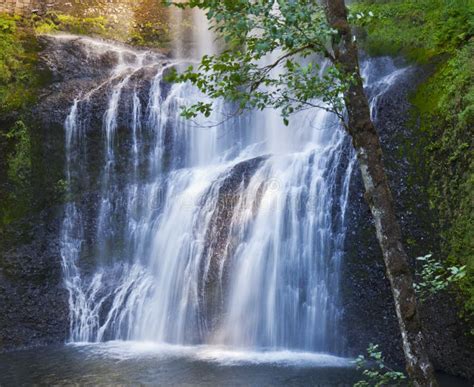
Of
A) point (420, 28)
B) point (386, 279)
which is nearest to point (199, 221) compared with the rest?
point (386, 279)

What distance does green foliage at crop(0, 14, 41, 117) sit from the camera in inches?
572

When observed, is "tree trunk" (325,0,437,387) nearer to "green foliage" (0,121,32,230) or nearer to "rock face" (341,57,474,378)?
"rock face" (341,57,474,378)

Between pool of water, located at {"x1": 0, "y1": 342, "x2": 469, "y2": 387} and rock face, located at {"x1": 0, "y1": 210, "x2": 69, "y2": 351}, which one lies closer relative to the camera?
pool of water, located at {"x1": 0, "y1": 342, "x2": 469, "y2": 387}

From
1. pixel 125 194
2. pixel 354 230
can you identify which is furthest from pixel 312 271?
pixel 125 194

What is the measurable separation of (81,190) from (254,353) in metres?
6.40

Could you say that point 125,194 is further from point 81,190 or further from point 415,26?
point 415,26

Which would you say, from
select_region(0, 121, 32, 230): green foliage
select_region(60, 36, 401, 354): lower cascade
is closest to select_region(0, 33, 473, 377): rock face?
select_region(60, 36, 401, 354): lower cascade

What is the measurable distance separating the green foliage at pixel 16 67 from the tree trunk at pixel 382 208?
450 inches

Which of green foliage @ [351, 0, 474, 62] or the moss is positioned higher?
green foliage @ [351, 0, 474, 62]

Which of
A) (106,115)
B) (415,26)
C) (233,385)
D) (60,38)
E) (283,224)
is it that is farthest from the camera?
(60,38)

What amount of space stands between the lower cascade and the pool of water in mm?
555

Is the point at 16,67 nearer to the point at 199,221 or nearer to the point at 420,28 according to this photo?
the point at 199,221

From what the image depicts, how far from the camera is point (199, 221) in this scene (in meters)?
12.2

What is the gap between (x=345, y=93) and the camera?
5070 millimetres
